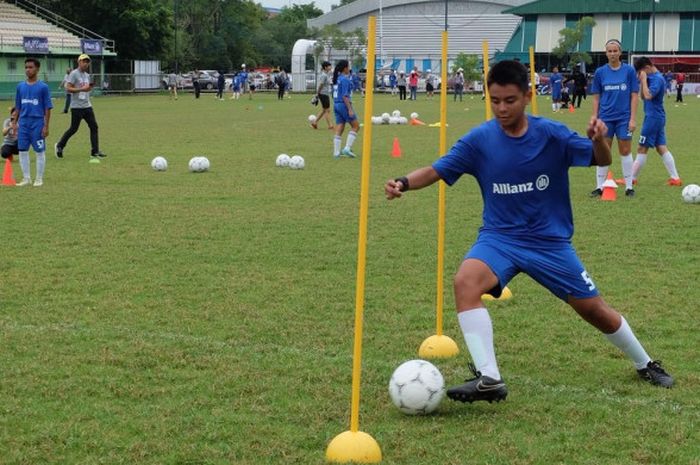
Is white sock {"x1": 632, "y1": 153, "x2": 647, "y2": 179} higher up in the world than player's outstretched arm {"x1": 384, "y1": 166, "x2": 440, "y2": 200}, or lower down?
lower down

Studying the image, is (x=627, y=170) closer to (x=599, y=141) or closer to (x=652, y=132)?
(x=652, y=132)

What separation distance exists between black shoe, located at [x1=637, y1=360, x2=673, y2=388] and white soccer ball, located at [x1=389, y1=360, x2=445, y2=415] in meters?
1.30

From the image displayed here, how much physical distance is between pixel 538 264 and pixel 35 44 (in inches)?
2247

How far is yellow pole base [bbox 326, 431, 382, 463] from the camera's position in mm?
4496

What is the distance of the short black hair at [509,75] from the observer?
5238 millimetres

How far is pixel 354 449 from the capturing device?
450cm

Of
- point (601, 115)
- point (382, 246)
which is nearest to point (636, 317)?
point (382, 246)

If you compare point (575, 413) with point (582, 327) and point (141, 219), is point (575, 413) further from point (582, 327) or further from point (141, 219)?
point (141, 219)

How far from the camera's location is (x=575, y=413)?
17.3 feet

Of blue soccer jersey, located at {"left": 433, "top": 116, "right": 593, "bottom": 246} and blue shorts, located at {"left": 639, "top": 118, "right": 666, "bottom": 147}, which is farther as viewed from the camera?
blue shorts, located at {"left": 639, "top": 118, "right": 666, "bottom": 147}

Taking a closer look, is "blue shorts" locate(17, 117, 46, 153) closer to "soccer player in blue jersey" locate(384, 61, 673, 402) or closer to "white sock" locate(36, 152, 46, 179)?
"white sock" locate(36, 152, 46, 179)

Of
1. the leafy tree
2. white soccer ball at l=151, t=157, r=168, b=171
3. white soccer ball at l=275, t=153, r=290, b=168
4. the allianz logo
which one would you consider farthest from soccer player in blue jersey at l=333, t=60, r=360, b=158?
the leafy tree

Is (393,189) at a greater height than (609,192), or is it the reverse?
(393,189)

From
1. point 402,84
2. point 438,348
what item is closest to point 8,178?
point 438,348
